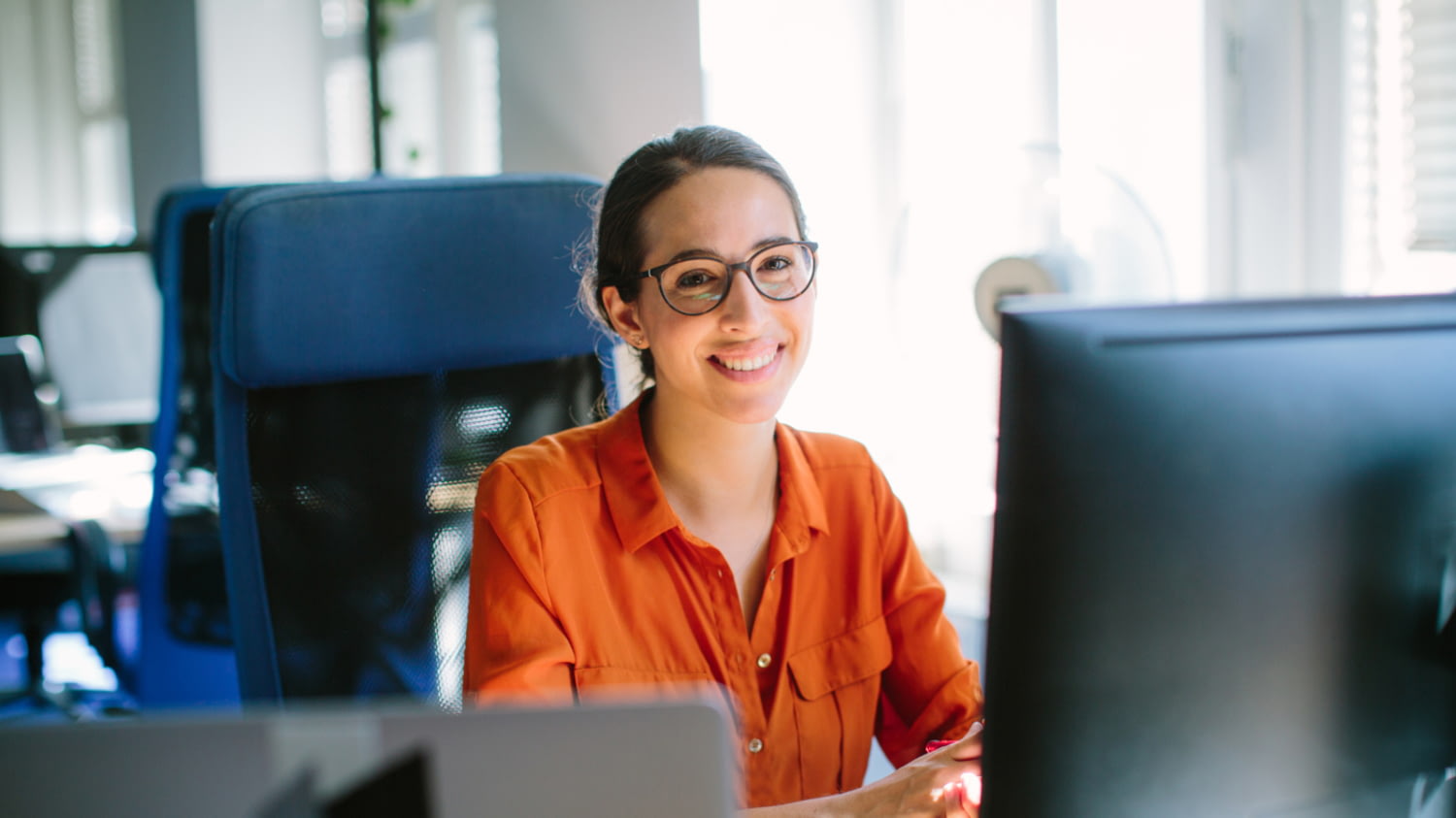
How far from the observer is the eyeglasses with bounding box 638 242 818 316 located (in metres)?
1.19

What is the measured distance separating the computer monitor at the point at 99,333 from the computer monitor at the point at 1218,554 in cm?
280

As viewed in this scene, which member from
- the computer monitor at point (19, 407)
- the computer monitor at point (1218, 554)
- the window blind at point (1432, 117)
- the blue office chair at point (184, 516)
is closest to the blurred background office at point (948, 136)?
the window blind at point (1432, 117)

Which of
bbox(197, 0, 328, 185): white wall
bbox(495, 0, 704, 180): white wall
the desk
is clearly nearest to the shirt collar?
bbox(495, 0, 704, 180): white wall

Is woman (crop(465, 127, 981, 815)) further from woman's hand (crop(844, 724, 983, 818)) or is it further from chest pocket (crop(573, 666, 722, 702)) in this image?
woman's hand (crop(844, 724, 983, 818))

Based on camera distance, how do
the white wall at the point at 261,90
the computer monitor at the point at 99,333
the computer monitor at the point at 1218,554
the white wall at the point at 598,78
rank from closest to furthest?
the computer monitor at the point at 1218,554, the white wall at the point at 598,78, the computer monitor at the point at 99,333, the white wall at the point at 261,90

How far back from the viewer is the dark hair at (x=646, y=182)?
1.23 meters

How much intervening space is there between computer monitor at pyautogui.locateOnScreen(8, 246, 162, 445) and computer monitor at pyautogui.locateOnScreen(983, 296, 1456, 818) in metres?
2.80

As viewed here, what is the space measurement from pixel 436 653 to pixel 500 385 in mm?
322

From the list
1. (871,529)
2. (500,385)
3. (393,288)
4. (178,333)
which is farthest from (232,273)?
(178,333)

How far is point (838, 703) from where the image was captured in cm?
119

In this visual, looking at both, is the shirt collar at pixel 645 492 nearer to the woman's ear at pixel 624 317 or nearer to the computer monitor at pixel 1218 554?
the woman's ear at pixel 624 317

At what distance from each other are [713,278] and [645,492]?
227 mm

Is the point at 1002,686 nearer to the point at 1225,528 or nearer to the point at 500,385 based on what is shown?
the point at 1225,528

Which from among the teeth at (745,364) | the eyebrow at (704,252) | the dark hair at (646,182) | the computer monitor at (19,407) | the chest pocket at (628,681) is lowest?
the chest pocket at (628,681)
